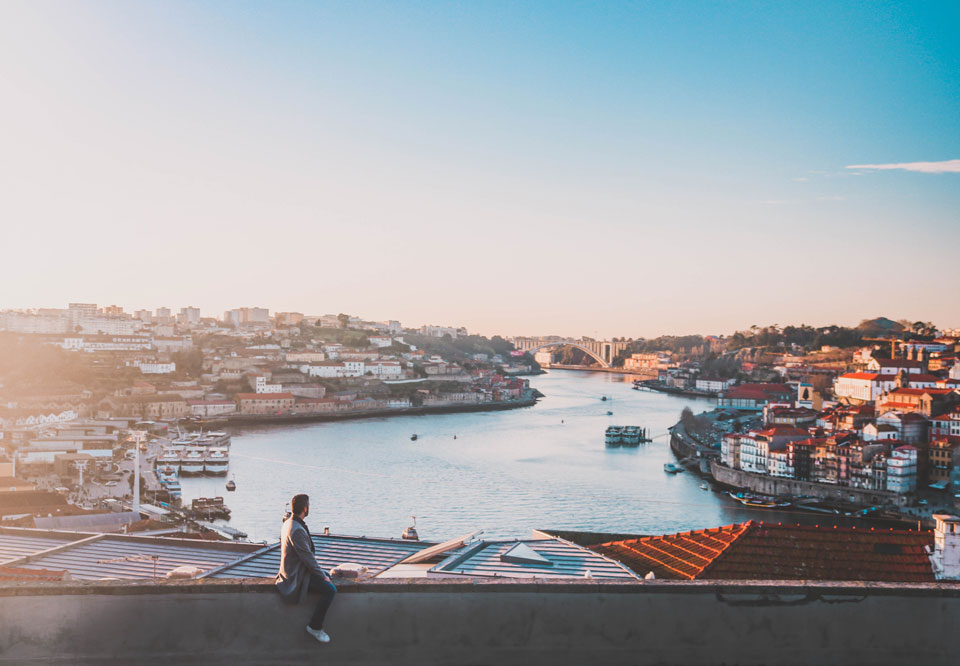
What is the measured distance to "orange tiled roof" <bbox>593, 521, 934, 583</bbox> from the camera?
2.40 meters

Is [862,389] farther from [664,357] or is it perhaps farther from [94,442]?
[664,357]

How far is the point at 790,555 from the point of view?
99.8 inches

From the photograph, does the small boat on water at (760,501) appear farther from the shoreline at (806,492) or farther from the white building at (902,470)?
the white building at (902,470)

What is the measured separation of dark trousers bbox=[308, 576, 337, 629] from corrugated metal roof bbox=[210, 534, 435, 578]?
3.45 feet

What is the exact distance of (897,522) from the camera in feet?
26.2

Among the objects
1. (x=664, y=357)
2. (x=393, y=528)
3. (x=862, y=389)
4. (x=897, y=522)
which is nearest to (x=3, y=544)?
(x=393, y=528)

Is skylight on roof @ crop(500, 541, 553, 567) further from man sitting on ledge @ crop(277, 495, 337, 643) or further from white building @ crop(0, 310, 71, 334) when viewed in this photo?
white building @ crop(0, 310, 71, 334)

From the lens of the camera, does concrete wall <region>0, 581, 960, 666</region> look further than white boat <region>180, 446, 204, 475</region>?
No

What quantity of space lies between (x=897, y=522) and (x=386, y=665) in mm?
8452

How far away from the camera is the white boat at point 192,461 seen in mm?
9938

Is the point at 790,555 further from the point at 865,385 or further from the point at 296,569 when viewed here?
the point at 865,385

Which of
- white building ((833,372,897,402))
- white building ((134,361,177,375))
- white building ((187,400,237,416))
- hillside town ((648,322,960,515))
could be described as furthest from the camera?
white building ((134,361,177,375))

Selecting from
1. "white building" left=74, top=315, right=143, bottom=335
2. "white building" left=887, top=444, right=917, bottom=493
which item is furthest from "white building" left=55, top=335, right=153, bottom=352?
"white building" left=887, top=444, right=917, bottom=493

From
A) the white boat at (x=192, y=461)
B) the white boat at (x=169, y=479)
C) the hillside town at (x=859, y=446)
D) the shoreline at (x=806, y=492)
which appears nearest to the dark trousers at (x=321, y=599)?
the white boat at (x=169, y=479)
